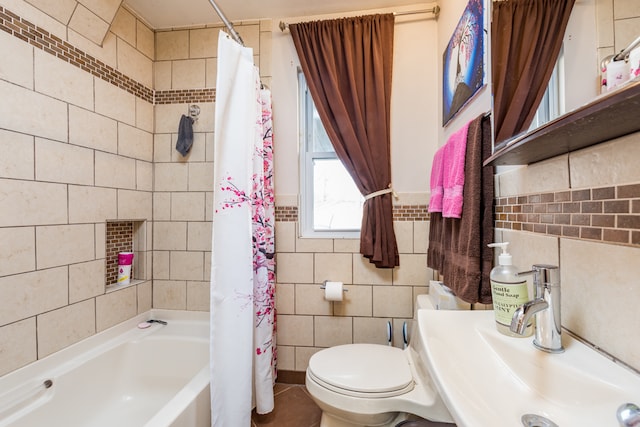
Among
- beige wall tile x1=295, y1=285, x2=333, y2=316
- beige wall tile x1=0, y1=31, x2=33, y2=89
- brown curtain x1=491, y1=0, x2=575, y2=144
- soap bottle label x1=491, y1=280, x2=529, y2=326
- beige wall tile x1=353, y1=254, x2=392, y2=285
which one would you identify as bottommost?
beige wall tile x1=295, y1=285, x2=333, y2=316

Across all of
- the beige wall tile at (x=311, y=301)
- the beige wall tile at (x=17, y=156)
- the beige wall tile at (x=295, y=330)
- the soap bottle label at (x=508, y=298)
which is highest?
the beige wall tile at (x=17, y=156)

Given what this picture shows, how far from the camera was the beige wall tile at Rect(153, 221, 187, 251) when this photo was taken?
183 cm

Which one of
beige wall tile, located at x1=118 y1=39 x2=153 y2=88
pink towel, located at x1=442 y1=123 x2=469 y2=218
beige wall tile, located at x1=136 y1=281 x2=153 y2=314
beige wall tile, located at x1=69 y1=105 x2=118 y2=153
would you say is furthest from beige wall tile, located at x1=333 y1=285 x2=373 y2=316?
beige wall tile, located at x1=118 y1=39 x2=153 y2=88

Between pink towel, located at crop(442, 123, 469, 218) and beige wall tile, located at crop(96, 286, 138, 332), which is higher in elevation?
pink towel, located at crop(442, 123, 469, 218)

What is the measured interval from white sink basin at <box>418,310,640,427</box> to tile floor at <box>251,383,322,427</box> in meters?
1.22

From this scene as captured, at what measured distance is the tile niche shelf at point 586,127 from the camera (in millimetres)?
359

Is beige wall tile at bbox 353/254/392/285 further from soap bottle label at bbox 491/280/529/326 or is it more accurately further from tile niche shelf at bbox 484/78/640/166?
tile niche shelf at bbox 484/78/640/166

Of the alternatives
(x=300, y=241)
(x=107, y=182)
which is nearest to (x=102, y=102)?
(x=107, y=182)

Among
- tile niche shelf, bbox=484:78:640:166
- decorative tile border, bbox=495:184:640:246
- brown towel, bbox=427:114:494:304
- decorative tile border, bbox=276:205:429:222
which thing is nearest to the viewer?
tile niche shelf, bbox=484:78:640:166

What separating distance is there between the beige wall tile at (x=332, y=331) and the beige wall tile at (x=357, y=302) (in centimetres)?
6

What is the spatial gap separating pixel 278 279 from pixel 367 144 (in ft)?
3.54

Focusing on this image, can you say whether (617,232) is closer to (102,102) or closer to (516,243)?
(516,243)

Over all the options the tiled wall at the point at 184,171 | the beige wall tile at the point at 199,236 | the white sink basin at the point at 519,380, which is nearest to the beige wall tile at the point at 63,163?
the tiled wall at the point at 184,171

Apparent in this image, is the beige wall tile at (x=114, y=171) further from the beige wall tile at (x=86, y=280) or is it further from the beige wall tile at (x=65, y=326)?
the beige wall tile at (x=65, y=326)
